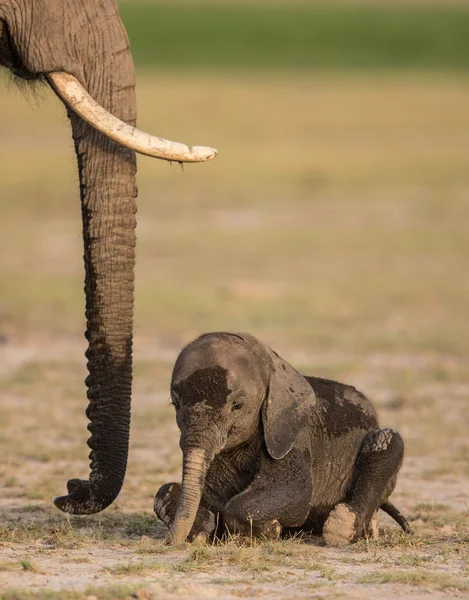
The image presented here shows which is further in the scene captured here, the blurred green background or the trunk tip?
the blurred green background

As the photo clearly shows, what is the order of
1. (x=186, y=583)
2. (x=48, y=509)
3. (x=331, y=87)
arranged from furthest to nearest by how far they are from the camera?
(x=331, y=87), (x=48, y=509), (x=186, y=583)

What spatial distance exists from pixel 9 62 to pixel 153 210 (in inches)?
784

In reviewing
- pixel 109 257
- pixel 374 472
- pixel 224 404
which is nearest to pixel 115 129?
pixel 109 257

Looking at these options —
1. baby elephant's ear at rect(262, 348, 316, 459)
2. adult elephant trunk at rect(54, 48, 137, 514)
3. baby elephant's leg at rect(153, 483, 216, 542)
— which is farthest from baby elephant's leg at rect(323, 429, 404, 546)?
adult elephant trunk at rect(54, 48, 137, 514)

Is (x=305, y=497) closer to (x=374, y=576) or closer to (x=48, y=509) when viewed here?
(x=374, y=576)

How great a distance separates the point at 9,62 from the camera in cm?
679

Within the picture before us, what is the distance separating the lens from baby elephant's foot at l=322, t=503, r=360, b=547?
677cm

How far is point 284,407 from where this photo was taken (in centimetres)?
675

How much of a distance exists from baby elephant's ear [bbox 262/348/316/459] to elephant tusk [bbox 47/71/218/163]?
3.71ft

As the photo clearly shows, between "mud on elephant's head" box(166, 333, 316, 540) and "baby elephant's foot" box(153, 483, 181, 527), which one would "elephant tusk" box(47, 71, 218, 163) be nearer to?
"mud on elephant's head" box(166, 333, 316, 540)

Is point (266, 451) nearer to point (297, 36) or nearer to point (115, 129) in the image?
point (115, 129)

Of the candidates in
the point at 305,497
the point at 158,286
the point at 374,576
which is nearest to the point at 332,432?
the point at 305,497

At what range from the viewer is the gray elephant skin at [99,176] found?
6566 millimetres

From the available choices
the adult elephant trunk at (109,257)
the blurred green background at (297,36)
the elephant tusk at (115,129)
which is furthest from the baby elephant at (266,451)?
the blurred green background at (297,36)
